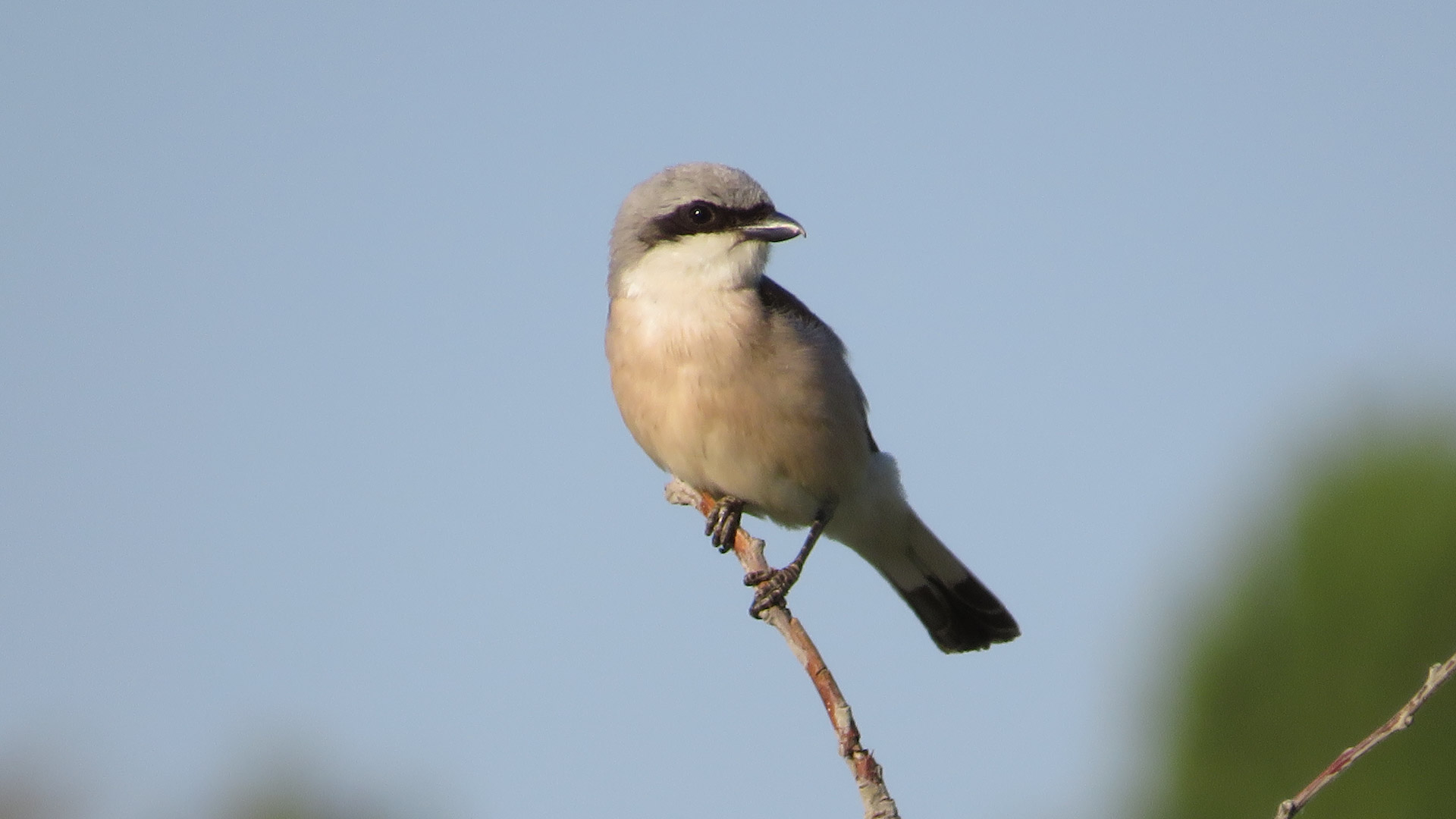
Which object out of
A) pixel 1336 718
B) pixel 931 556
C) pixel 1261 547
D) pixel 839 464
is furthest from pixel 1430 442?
pixel 839 464

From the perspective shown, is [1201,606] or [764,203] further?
[1201,606]

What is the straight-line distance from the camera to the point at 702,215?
6.61 metres

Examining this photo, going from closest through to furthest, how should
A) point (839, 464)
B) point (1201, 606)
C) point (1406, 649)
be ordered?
point (839, 464) → point (1406, 649) → point (1201, 606)

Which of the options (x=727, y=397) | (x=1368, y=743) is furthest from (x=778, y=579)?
(x=1368, y=743)

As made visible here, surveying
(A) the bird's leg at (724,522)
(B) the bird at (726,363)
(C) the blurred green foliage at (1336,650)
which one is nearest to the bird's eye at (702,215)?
(B) the bird at (726,363)

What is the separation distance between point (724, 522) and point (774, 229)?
1.32 metres

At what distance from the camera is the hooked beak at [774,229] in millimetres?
6496

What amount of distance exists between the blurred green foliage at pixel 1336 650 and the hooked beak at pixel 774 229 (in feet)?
47.1

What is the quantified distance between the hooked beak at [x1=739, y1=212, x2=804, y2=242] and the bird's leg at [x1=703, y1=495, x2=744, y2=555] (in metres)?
1.16

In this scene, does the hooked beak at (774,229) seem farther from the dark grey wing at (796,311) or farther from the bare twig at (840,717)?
the bare twig at (840,717)

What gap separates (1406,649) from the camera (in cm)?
1930

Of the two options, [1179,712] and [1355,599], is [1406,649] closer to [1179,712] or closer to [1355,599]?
[1355,599]

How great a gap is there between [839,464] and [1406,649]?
15.3 m

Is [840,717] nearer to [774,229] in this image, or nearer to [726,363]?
[726,363]
